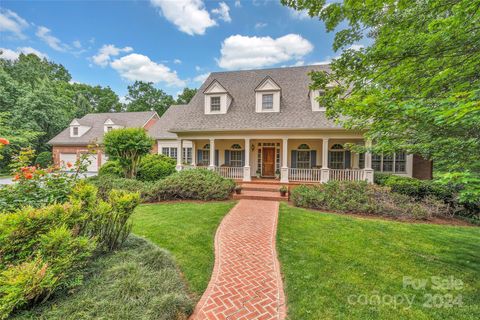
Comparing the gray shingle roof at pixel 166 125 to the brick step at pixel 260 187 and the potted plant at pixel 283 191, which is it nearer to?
the brick step at pixel 260 187

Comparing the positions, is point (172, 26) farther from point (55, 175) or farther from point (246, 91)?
point (55, 175)

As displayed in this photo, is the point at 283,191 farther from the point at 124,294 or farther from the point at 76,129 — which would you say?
the point at 76,129

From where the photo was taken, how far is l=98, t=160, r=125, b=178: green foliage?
38.4 feet

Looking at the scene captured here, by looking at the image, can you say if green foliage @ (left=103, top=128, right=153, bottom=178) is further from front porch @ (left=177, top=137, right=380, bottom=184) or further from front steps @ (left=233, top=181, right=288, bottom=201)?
front steps @ (left=233, top=181, right=288, bottom=201)

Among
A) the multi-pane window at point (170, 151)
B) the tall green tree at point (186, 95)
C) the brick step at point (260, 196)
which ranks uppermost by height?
the tall green tree at point (186, 95)

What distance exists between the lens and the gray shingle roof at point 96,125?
21633 mm

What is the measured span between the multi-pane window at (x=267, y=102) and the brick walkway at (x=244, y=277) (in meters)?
8.47

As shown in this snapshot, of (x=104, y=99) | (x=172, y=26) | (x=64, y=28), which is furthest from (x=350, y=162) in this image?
(x=104, y=99)

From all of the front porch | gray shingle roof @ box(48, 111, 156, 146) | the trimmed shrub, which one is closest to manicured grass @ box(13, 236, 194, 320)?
the trimmed shrub

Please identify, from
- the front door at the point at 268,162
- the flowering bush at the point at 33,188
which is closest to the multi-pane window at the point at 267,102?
the front door at the point at 268,162

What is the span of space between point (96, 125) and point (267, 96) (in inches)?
847

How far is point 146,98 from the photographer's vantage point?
1695 inches

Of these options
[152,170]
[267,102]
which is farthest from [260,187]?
[152,170]

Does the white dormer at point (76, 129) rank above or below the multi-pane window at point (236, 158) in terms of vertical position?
above
